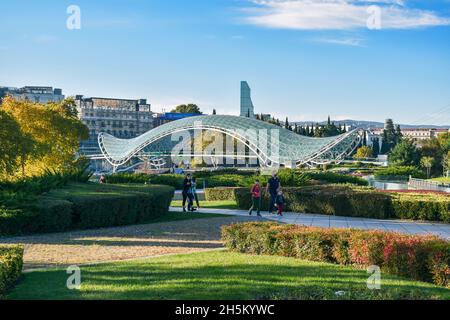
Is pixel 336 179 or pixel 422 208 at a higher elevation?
pixel 336 179

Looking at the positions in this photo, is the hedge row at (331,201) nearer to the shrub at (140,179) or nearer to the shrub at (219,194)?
the shrub at (219,194)

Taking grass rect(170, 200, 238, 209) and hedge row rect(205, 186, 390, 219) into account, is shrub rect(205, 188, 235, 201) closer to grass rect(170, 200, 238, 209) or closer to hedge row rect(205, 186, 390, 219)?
grass rect(170, 200, 238, 209)

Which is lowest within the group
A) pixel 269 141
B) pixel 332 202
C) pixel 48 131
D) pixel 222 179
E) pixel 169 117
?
pixel 332 202

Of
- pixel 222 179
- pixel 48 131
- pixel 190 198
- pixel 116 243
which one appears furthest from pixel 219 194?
pixel 116 243

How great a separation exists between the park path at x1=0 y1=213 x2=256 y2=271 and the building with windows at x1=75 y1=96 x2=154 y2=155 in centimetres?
13455

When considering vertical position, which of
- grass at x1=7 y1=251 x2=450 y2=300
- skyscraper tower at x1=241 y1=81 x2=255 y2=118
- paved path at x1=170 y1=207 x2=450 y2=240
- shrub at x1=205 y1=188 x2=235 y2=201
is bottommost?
paved path at x1=170 y1=207 x2=450 y2=240

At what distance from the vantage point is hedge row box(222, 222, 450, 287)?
984 cm

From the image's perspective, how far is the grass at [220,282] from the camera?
26.5ft

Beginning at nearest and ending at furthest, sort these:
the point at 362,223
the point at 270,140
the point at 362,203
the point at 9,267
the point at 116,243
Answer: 1. the point at 9,267
2. the point at 116,243
3. the point at 362,223
4. the point at 362,203
5. the point at 270,140

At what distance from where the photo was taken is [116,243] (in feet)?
48.3

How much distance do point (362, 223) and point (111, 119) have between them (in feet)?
482

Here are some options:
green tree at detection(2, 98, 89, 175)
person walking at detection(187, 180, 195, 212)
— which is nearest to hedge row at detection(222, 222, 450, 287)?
person walking at detection(187, 180, 195, 212)

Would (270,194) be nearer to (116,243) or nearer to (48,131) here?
(116,243)
